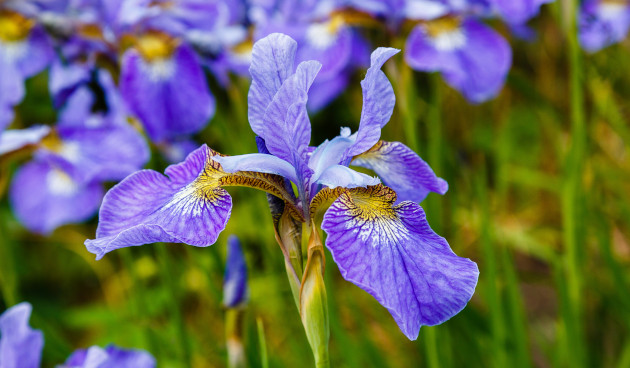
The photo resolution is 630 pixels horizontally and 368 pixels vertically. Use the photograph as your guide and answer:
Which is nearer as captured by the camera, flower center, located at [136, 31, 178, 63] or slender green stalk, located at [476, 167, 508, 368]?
slender green stalk, located at [476, 167, 508, 368]

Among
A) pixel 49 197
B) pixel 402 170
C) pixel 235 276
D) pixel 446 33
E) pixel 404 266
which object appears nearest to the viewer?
pixel 404 266

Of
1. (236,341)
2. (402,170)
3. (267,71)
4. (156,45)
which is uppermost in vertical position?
(267,71)

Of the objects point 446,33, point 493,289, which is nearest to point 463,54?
point 446,33

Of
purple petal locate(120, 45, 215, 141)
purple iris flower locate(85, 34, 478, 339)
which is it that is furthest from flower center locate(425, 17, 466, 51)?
purple iris flower locate(85, 34, 478, 339)

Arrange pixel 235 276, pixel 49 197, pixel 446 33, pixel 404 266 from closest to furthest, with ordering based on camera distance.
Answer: pixel 404 266
pixel 235 276
pixel 446 33
pixel 49 197

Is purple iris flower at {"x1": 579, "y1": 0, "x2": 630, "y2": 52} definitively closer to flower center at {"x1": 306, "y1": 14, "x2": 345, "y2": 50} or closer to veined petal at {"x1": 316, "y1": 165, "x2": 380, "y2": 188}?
flower center at {"x1": 306, "y1": 14, "x2": 345, "y2": 50}

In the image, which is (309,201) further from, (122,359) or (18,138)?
(18,138)

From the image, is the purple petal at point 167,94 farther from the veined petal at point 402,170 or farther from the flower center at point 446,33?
the veined petal at point 402,170
